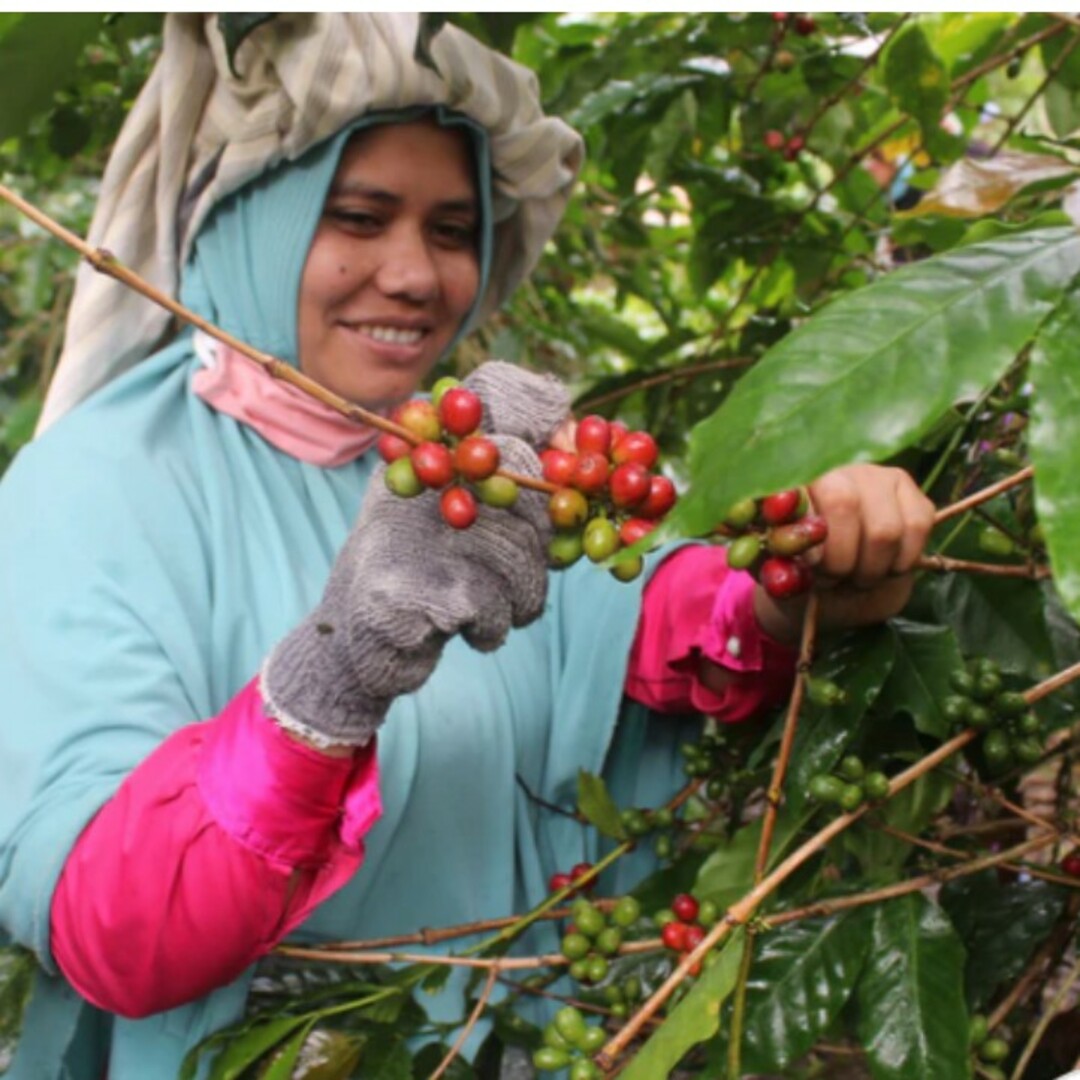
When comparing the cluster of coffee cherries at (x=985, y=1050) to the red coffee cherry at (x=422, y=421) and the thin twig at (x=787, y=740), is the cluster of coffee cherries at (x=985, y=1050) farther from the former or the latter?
the red coffee cherry at (x=422, y=421)

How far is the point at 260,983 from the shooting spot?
1.22 meters

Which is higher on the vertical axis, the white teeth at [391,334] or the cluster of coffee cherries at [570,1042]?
the white teeth at [391,334]

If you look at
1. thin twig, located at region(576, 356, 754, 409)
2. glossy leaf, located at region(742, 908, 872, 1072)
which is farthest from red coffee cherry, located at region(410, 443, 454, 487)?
thin twig, located at region(576, 356, 754, 409)

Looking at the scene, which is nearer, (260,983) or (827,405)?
(827,405)

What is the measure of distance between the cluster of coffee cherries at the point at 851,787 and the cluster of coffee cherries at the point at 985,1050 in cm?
20

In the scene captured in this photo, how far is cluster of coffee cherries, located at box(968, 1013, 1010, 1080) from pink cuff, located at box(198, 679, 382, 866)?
1.73 feet

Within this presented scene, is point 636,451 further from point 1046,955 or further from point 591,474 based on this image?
point 1046,955

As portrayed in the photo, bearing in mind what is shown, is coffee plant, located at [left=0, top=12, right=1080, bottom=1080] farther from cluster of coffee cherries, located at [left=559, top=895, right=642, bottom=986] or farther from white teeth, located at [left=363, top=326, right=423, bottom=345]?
white teeth, located at [left=363, top=326, right=423, bottom=345]

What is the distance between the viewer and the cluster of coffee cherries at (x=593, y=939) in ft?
3.48

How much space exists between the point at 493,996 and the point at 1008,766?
669 mm

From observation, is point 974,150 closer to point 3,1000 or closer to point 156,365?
point 156,365

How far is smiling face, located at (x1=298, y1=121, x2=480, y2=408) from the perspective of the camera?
1407mm

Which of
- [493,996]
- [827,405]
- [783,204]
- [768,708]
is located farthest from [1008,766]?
[783,204]

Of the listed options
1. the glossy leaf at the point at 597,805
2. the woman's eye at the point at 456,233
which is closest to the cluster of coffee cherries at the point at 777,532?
the glossy leaf at the point at 597,805
